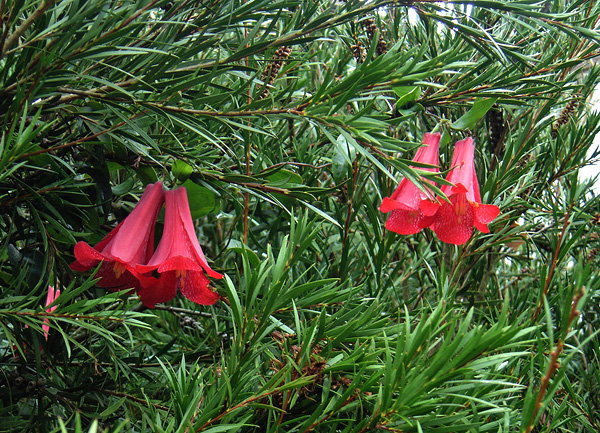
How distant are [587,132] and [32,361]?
88 cm

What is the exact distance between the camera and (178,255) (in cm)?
60

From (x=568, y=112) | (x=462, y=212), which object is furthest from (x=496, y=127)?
(x=462, y=212)

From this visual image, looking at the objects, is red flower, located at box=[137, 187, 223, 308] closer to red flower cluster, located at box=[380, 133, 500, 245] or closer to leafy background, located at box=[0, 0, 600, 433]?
leafy background, located at box=[0, 0, 600, 433]

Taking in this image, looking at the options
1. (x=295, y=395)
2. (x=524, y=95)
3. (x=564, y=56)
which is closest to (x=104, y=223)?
(x=295, y=395)

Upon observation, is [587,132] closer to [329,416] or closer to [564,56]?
[564,56]

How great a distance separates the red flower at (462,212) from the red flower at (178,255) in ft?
1.01

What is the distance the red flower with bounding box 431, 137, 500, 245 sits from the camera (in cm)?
71

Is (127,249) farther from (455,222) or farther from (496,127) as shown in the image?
(496,127)

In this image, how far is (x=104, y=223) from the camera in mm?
663

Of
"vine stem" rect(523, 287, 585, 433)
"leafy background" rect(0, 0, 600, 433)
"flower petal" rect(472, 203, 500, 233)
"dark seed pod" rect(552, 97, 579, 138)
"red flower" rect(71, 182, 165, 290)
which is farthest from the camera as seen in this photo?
"dark seed pod" rect(552, 97, 579, 138)

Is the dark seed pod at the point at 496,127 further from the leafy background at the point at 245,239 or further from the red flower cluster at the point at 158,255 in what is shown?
the red flower cluster at the point at 158,255

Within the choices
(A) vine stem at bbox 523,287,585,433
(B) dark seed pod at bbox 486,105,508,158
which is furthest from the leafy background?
(B) dark seed pod at bbox 486,105,508,158

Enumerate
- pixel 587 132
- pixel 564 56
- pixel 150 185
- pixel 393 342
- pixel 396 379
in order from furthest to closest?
pixel 587 132 → pixel 564 56 → pixel 150 185 → pixel 393 342 → pixel 396 379

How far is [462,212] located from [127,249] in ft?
1.35
